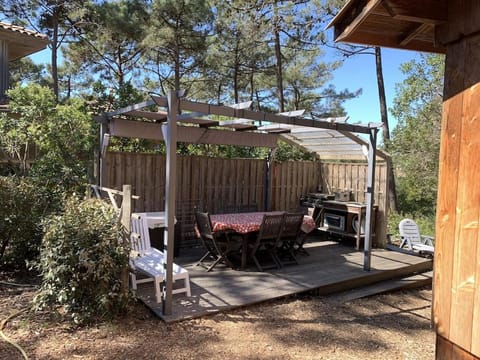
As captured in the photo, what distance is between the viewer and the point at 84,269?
3.83 meters

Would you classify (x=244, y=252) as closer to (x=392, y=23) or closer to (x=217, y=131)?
(x=217, y=131)

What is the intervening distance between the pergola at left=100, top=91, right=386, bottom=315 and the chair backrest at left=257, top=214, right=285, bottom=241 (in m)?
1.40

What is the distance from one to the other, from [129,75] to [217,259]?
10.8 m

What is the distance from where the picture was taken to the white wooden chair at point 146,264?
4.29 meters

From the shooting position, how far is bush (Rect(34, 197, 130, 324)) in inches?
148

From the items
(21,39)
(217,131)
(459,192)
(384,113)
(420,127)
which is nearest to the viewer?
(459,192)

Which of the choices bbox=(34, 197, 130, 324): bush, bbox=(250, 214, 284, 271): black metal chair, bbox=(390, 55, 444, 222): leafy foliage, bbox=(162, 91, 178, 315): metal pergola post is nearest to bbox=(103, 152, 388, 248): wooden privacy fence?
bbox=(250, 214, 284, 271): black metal chair

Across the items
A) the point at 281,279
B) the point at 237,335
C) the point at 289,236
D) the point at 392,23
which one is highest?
the point at 392,23

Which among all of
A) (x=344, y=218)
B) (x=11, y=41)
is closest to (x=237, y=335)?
(x=344, y=218)

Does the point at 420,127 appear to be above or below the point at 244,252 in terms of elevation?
above

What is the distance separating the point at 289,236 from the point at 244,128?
260 centimetres

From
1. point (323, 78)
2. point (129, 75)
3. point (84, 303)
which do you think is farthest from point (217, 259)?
point (323, 78)

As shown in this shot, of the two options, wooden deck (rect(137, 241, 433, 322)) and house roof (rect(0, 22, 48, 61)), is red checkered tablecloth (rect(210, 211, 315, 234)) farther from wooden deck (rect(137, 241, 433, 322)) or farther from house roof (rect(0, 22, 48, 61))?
house roof (rect(0, 22, 48, 61))

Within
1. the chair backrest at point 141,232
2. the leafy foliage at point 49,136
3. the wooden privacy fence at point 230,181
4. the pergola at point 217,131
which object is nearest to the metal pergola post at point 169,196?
the pergola at point 217,131
